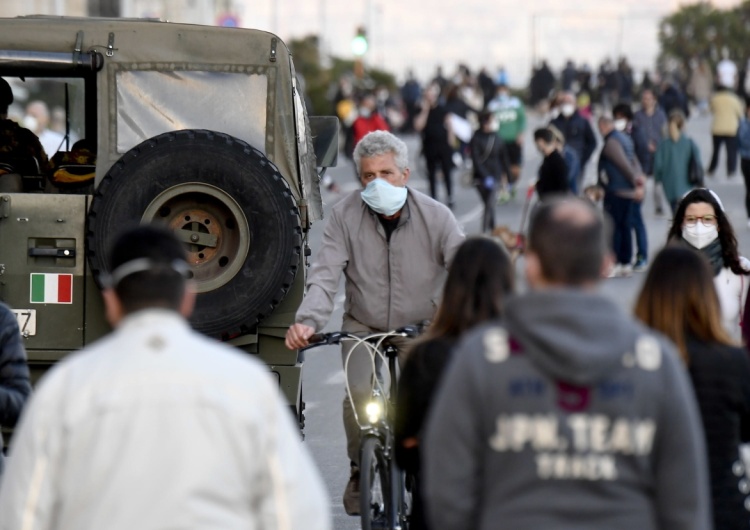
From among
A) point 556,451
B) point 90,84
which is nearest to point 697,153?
point 90,84

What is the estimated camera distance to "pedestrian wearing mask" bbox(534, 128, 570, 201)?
17172 mm

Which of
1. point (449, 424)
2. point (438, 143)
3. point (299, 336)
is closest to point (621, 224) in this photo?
point (438, 143)

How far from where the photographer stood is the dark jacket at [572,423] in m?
3.57

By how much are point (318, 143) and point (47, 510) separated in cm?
571

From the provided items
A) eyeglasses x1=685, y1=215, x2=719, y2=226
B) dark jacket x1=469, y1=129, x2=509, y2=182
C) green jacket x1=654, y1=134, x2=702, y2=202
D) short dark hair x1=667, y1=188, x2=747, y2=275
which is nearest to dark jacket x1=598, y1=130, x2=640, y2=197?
green jacket x1=654, y1=134, x2=702, y2=202

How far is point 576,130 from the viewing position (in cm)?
2266

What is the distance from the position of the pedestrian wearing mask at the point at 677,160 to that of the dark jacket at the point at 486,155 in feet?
12.5

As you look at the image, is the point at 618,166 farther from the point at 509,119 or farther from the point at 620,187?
the point at 509,119

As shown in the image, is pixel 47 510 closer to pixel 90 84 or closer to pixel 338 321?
pixel 90 84

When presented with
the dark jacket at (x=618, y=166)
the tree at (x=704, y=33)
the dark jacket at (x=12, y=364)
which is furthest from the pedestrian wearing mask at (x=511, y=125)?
the tree at (x=704, y=33)

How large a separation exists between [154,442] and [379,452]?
3.04 metres

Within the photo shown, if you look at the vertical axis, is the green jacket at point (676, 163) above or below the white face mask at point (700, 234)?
above

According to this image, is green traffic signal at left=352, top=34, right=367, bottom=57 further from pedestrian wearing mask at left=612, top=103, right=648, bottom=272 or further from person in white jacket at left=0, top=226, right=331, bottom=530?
person in white jacket at left=0, top=226, right=331, bottom=530

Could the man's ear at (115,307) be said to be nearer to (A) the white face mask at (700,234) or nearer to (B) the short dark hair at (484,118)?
(A) the white face mask at (700,234)
